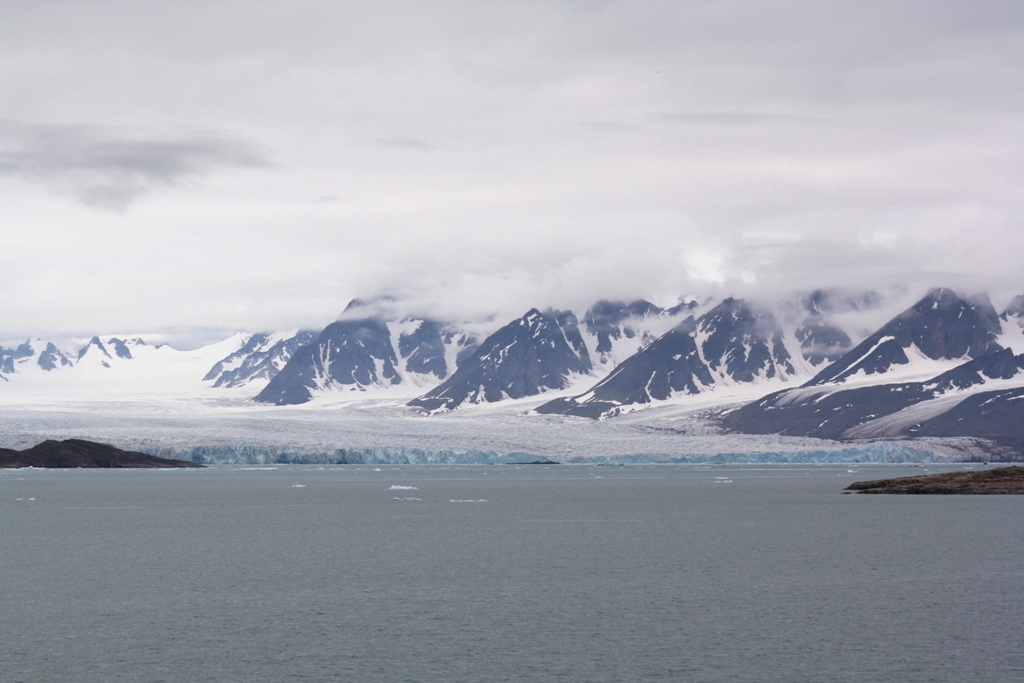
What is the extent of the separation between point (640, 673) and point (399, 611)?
8168 millimetres

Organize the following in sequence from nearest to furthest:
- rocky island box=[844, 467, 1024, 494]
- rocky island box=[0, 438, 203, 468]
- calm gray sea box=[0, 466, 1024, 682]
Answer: calm gray sea box=[0, 466, 1024, 682] < rocky island box=[844, 467, 1024, 494] < rocky island box=[0, 438, 203, 468]

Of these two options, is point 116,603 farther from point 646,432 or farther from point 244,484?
point 646,432

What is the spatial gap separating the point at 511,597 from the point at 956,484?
2552 inches

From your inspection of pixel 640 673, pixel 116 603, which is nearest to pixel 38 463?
pixel 116 603

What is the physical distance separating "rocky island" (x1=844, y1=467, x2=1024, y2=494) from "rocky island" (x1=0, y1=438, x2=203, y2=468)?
84.2m

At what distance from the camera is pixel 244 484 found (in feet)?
336

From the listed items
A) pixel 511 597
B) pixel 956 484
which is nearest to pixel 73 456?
pixel 956 484

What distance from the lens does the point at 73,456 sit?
13538 cm

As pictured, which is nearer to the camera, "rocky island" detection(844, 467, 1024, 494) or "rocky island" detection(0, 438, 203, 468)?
"rocky island" detection(844, 467, 1024, 494)

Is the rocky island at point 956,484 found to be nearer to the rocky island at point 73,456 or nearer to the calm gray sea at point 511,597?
the calm gray sea at point 511,597

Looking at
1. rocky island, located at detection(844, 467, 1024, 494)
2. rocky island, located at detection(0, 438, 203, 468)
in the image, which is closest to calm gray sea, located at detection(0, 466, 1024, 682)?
rocky island, located at detection(844, 467, 1024, 494)

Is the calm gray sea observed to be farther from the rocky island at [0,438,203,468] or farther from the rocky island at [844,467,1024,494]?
the rocky island at [0,438,203,468]

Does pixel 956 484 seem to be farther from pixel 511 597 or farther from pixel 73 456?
pixel 73 456

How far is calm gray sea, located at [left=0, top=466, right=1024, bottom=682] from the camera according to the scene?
2089 centimetres
